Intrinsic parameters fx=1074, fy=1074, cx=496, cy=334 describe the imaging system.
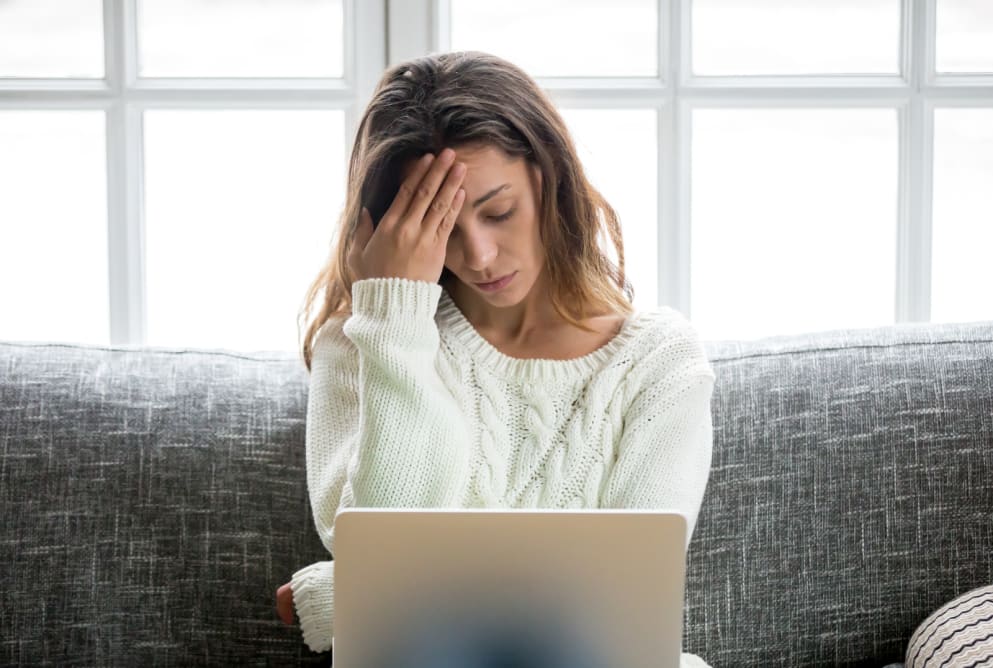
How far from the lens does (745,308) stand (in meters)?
2.07

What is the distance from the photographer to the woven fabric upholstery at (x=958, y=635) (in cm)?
127

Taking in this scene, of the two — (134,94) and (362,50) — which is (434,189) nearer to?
(362,50)

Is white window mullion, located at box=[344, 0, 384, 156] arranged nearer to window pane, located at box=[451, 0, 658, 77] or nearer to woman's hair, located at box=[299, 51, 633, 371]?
window pane, located at box=[451, 0, 658, 77]

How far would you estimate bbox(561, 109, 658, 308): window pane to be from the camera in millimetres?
1998

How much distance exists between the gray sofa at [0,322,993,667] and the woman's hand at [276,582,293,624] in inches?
4.2

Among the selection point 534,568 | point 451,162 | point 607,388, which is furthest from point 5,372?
point 534,568

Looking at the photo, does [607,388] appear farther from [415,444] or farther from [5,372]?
[5,372]

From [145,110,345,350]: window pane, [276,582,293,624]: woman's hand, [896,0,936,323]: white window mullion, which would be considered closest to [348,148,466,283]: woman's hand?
[276,582,293,624]: woman's hand

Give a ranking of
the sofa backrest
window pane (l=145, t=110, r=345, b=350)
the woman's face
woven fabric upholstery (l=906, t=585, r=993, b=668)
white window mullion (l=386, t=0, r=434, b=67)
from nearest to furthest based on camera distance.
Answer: woven fabric upholstery (l=906, t=585, r=993, b=668) < the woman's face < the sofa backrest < white window mullion (l=386, t=0, r=434, b=67) < window pane (l=145, t=110, r=345, b=350)

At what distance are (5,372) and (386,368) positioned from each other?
66 centimetres

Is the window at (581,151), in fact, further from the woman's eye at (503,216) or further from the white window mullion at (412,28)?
the woman's eye at (503,216)

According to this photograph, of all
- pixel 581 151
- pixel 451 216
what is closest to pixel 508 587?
pixel 451 216

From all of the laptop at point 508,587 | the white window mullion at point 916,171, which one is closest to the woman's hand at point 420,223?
the laptop at point 508,587

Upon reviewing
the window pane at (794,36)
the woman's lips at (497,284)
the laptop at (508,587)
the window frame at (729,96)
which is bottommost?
the laptop at (508,587)
